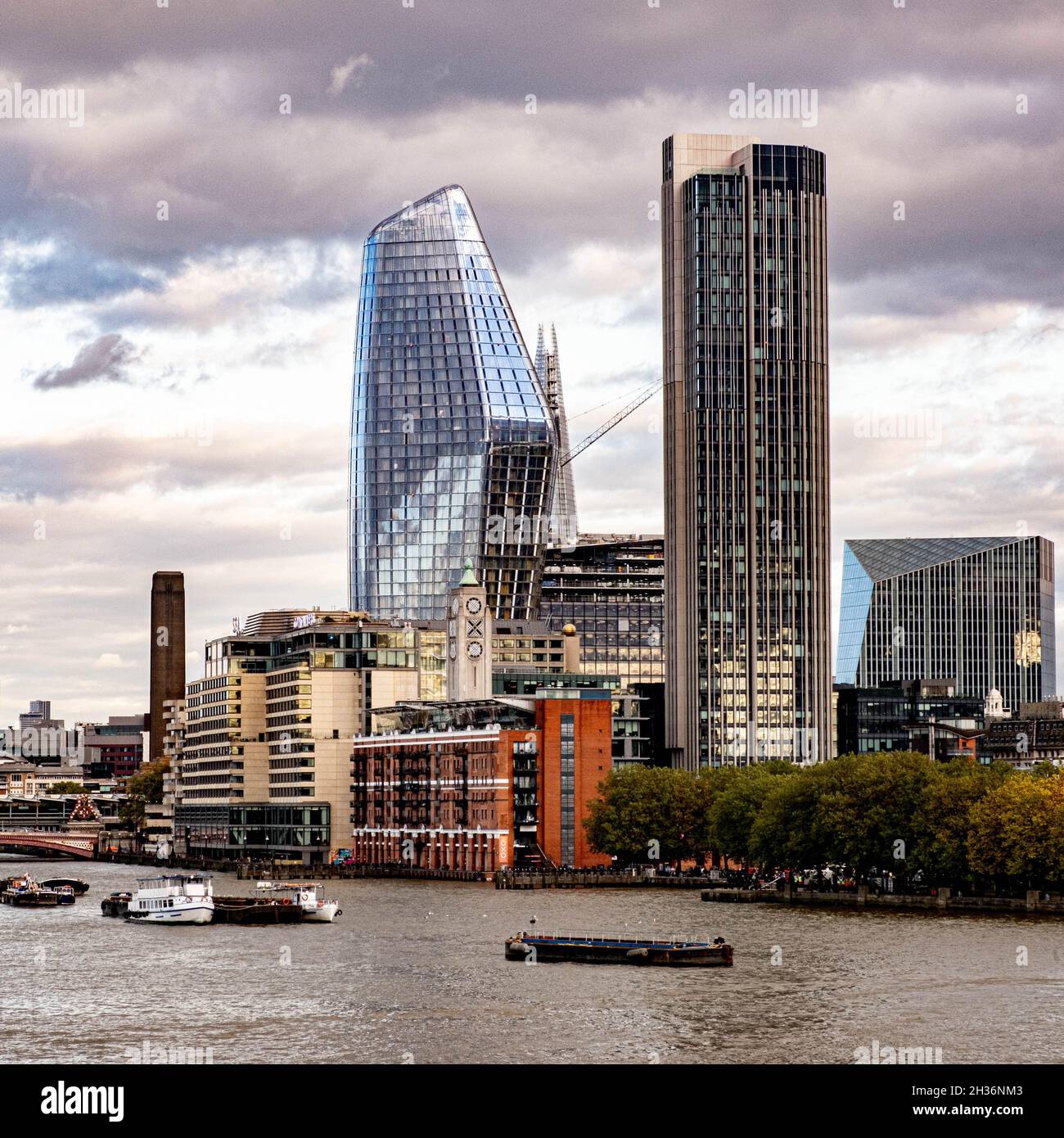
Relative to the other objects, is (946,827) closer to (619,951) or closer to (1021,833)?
(1021,833)

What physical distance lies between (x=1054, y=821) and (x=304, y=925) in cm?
4621

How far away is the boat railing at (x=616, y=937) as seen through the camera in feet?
332

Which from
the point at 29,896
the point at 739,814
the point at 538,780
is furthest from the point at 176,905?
the point at 538,780

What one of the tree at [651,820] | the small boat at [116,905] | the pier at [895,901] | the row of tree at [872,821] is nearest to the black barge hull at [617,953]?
the pier at [895,901]

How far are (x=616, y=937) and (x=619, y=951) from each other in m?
10.7

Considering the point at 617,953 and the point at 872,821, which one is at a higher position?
the point at 872,821

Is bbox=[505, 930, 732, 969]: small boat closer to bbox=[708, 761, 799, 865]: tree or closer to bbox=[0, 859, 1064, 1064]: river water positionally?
bbox=[0, 859, 1064, 1064]: river water

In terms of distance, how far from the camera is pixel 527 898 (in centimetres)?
15212

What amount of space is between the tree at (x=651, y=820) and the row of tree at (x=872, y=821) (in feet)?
0.33

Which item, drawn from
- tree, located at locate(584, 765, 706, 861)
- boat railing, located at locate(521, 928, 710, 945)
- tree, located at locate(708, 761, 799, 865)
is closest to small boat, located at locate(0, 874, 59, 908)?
tree, located at locate(584, 765, 706, 861)

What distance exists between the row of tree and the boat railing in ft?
81.5

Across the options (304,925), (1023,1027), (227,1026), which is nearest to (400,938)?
(304,925)

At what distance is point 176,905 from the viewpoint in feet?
441

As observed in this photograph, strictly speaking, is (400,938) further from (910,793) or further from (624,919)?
(910,793)
